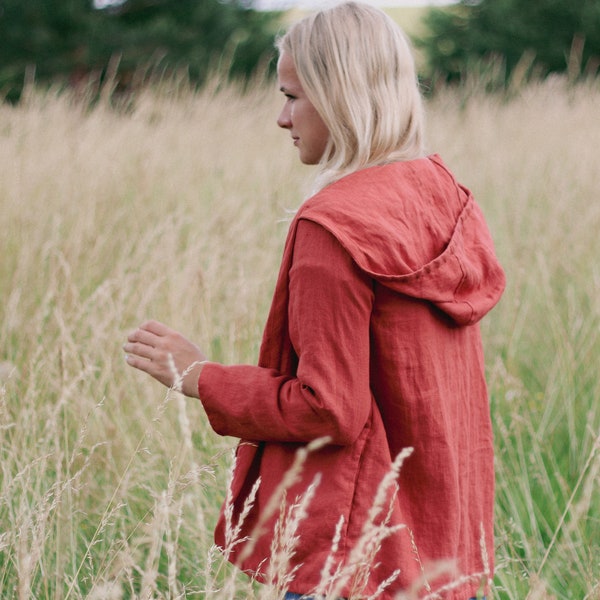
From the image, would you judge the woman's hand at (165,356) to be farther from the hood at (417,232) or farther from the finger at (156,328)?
the hood at (417,232)

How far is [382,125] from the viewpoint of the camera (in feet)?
4.45

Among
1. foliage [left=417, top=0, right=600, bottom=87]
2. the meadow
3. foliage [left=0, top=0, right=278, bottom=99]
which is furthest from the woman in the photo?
foliage [left=417, top=0, right=600, bottom=87]

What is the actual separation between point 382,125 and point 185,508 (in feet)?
3.97

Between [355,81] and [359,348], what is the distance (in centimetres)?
44

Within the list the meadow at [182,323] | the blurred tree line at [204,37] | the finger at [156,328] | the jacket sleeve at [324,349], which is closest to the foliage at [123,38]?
the blurred tree line at [204,37]

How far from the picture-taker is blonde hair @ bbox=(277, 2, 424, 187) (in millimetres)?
→ 1330

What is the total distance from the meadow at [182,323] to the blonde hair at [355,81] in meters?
0.28

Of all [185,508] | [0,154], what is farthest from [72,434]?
[0,154]

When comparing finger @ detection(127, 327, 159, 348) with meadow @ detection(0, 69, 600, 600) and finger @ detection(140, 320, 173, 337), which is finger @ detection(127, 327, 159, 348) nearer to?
finger @ detection(140, 320, 173, 337)

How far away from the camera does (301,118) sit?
1378mm

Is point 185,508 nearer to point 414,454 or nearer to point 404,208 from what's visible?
point 414,454

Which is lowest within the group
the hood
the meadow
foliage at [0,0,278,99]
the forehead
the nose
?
the meadow

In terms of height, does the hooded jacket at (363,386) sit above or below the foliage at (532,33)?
below

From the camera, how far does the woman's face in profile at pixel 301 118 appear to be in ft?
4.50
